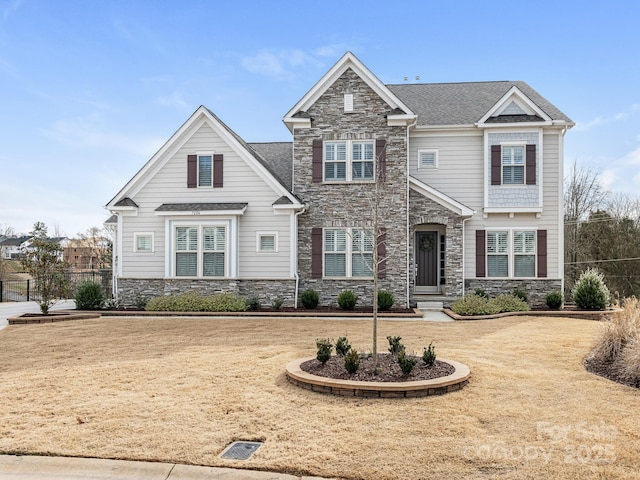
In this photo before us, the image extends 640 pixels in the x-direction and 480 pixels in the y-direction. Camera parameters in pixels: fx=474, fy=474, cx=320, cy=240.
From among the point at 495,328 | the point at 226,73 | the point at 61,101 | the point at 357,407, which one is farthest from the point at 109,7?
the point at 495,328

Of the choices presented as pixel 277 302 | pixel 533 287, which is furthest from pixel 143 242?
Answer: pixel 533 287

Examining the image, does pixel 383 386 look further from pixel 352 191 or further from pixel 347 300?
pixel 352 191

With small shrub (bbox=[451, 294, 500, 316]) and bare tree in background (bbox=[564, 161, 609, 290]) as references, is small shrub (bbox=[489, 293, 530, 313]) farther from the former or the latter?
bare tree in background (bbox=[564, 161, 609, 290])

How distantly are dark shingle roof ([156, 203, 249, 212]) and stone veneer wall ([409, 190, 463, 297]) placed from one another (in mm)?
6236

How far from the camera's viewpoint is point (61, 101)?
1619 centimetres

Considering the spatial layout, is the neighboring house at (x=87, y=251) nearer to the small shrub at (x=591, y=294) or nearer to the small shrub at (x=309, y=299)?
the small shrub at (x=309, y=299)

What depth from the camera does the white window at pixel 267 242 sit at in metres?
17.1

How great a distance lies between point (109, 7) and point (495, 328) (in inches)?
510

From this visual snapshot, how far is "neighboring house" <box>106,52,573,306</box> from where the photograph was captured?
16984 millimetres

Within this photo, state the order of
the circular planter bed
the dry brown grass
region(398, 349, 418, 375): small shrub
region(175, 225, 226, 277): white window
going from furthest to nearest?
region(175, 225, 226, 277): white window < region(398, 349, 418, 375): small shrub < the circular planter bed < the dry brown grass

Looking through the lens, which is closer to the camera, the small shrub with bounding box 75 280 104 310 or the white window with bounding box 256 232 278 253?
the small shrub with bounding box 75 280 104 310

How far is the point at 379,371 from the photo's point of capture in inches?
267

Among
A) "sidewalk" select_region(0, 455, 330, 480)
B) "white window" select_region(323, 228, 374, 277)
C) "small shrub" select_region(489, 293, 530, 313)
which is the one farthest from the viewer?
"white window" select_region(323, 228, 374, 277)

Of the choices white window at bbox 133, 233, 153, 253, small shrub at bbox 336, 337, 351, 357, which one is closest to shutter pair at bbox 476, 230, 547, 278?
small shrub at bbox 336, 337, 351, 357
